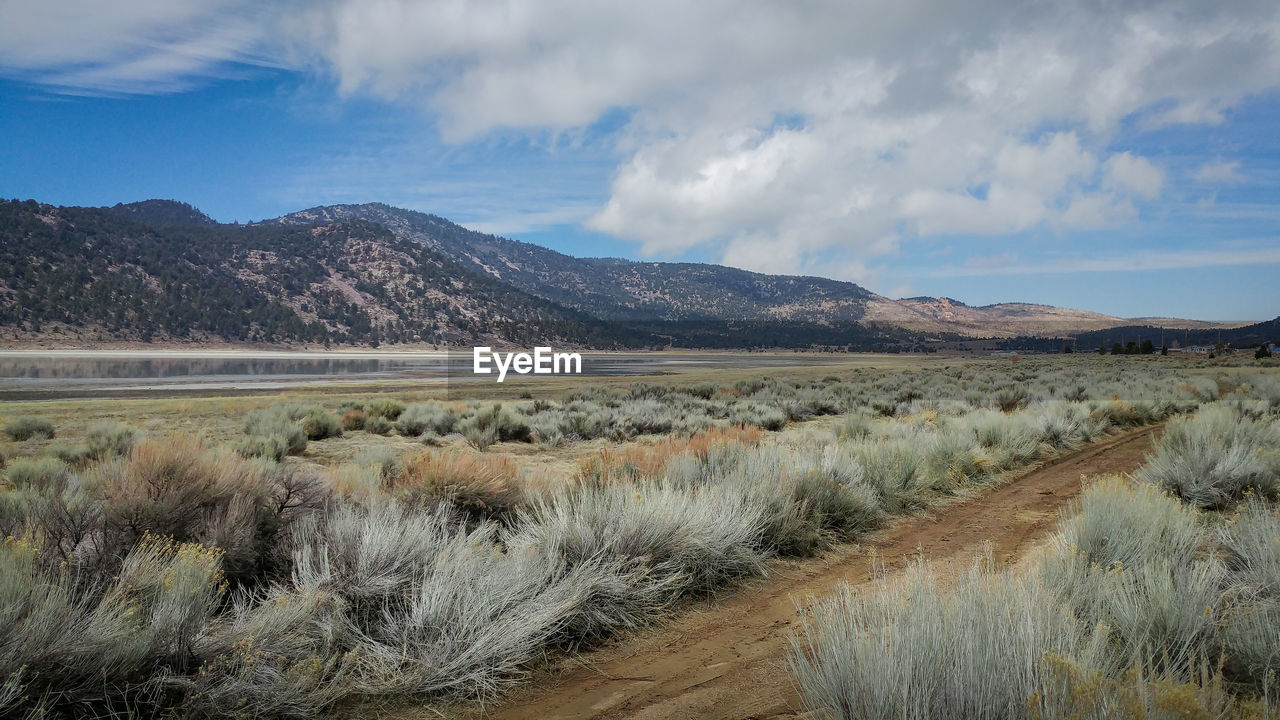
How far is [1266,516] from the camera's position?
479 centimetres

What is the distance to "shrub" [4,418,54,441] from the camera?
14.2 m

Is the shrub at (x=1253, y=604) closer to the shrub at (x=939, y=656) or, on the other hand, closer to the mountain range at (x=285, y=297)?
the shrub at (x=939, y=656)

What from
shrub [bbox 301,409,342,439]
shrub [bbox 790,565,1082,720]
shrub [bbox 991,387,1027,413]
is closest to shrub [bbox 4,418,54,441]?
shrub [bbox 301,409,342,439]

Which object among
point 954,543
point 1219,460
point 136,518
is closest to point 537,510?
point 136,518

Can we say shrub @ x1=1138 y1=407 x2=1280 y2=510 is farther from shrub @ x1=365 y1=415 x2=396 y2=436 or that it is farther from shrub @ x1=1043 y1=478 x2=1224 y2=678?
shrub @ x1=365 y1=415 x2=396 y2=436

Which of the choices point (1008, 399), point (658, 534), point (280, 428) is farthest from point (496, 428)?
point (1008, 399)

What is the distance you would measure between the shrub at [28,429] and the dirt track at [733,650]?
55.1 feet

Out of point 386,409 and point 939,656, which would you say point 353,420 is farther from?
point 939,656

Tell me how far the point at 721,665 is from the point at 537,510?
8.27ft

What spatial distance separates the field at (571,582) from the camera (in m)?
2.82

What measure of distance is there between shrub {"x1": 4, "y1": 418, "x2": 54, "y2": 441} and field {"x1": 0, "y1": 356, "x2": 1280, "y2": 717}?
7.63 m

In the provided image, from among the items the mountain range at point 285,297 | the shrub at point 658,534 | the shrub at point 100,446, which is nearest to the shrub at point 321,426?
the shrub at point 100,446

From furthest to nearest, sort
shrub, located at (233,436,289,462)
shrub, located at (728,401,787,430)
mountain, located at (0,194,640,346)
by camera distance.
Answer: mountain, located at (0,194,640,346)
shrub, located at (728,401,787,430)
shrub, located at (233,436,289,462)

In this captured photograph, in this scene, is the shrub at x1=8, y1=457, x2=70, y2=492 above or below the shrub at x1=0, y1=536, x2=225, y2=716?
below
